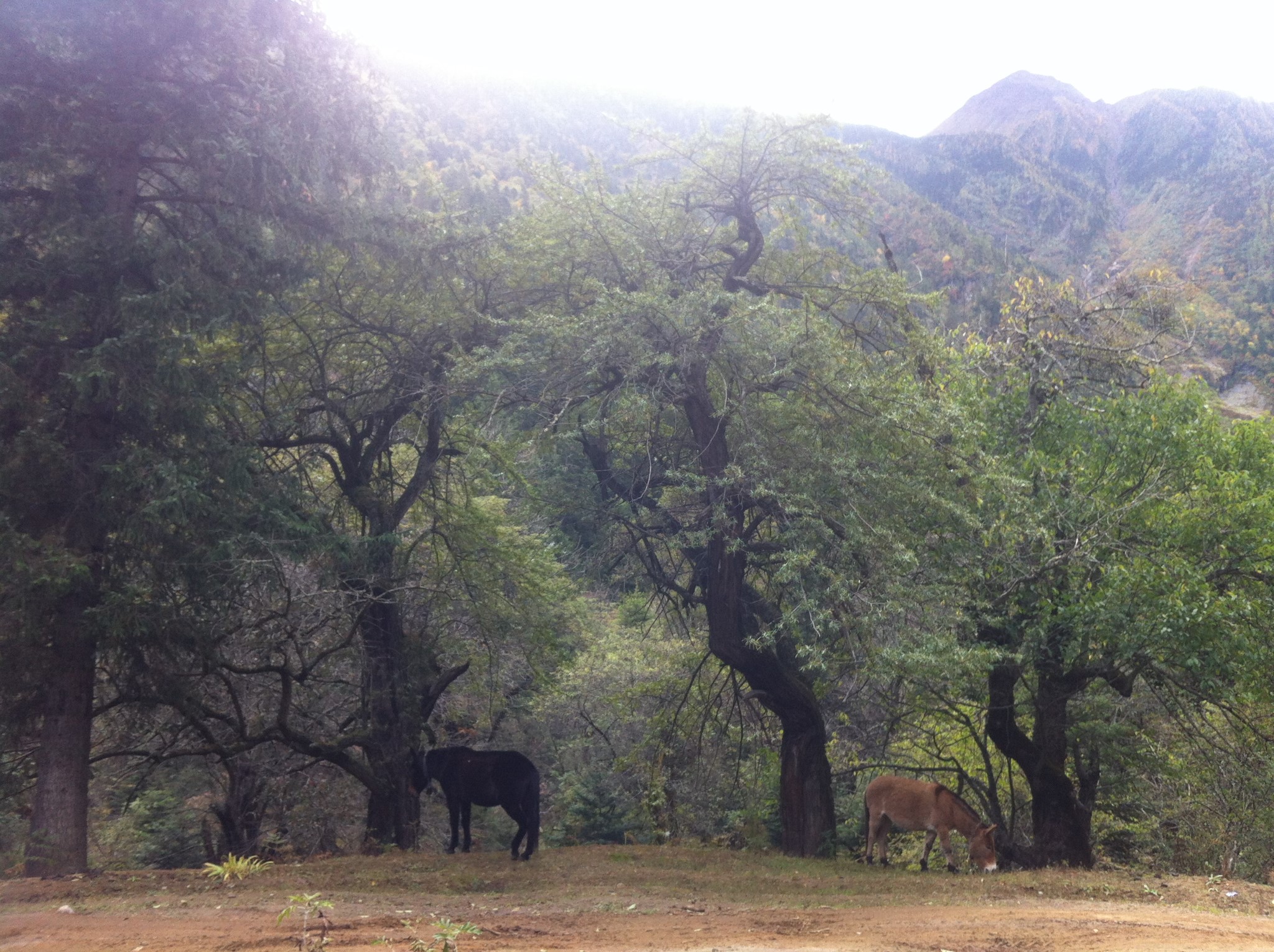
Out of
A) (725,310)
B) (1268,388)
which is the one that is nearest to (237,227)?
(725,310)

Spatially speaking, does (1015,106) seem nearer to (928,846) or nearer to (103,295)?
(928,846)

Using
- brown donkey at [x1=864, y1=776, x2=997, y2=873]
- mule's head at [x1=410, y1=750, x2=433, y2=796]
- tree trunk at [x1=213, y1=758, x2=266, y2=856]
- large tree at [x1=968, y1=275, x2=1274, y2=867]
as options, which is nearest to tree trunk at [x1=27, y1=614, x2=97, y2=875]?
mule's head at [x1=410, y1=750, x2=433, y2=796]

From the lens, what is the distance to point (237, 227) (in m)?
10.9

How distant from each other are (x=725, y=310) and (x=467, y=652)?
777cm

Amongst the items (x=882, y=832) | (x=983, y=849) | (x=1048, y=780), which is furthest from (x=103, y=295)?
(x=1048, y=780)

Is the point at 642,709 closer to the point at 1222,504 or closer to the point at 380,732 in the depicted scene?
the point at 380,732

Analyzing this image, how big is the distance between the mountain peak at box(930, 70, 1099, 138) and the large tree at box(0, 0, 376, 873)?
404ft

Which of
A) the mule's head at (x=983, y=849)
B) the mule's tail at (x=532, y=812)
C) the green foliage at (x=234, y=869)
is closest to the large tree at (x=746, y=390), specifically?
the mule's head at (x=983, y=849)

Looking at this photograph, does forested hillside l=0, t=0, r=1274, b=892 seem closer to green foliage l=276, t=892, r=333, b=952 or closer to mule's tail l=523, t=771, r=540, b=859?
mule's tail l=523, t=771, r=540, b=859

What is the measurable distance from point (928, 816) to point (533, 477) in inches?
315

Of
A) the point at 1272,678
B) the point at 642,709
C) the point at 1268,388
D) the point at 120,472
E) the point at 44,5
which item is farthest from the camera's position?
the point at 1268,388

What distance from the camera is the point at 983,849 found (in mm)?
12234

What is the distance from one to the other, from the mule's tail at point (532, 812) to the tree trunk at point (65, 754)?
4948mm

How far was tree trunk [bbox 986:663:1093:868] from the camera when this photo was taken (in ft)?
42.3
